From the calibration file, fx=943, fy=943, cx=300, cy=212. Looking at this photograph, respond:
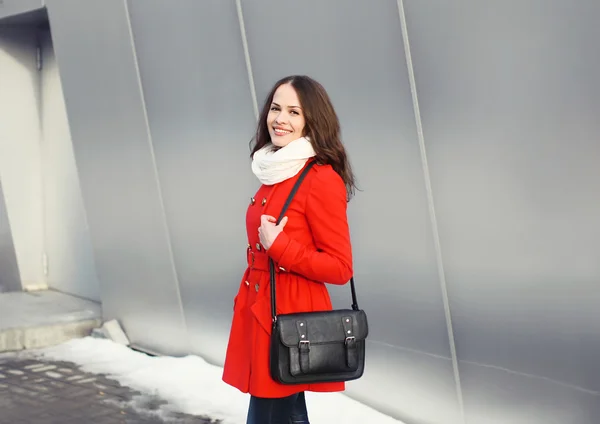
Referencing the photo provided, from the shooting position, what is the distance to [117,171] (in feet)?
24.2

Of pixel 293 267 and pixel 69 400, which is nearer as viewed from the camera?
pixel 293 267

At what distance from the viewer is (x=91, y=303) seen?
Result: 8.96 m

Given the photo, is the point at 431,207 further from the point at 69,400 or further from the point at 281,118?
the point at 69,400

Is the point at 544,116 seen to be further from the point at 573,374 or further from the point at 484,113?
the point at 573,374

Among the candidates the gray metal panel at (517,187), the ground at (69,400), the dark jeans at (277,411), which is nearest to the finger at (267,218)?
the dark jeans at (277,411)

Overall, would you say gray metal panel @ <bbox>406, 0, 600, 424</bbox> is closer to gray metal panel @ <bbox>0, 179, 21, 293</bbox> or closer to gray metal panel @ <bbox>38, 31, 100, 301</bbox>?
gray metal panel @ <bbox>38, 31, 100, 301</bbox>

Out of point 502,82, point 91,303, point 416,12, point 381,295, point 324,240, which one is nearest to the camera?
point 324,240

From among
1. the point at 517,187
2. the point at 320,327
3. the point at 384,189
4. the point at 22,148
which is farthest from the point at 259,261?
the point at 22,148

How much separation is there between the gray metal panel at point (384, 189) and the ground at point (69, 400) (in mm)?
1187

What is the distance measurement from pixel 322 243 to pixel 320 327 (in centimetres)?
27

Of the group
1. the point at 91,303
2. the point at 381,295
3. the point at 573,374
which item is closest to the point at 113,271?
the point at 91,303

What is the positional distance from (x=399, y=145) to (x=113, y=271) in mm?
3799

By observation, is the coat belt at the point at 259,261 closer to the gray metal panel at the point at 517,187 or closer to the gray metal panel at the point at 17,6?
the gray metal panel at the point at 517,187

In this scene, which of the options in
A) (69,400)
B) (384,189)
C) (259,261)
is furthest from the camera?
(69,400)
